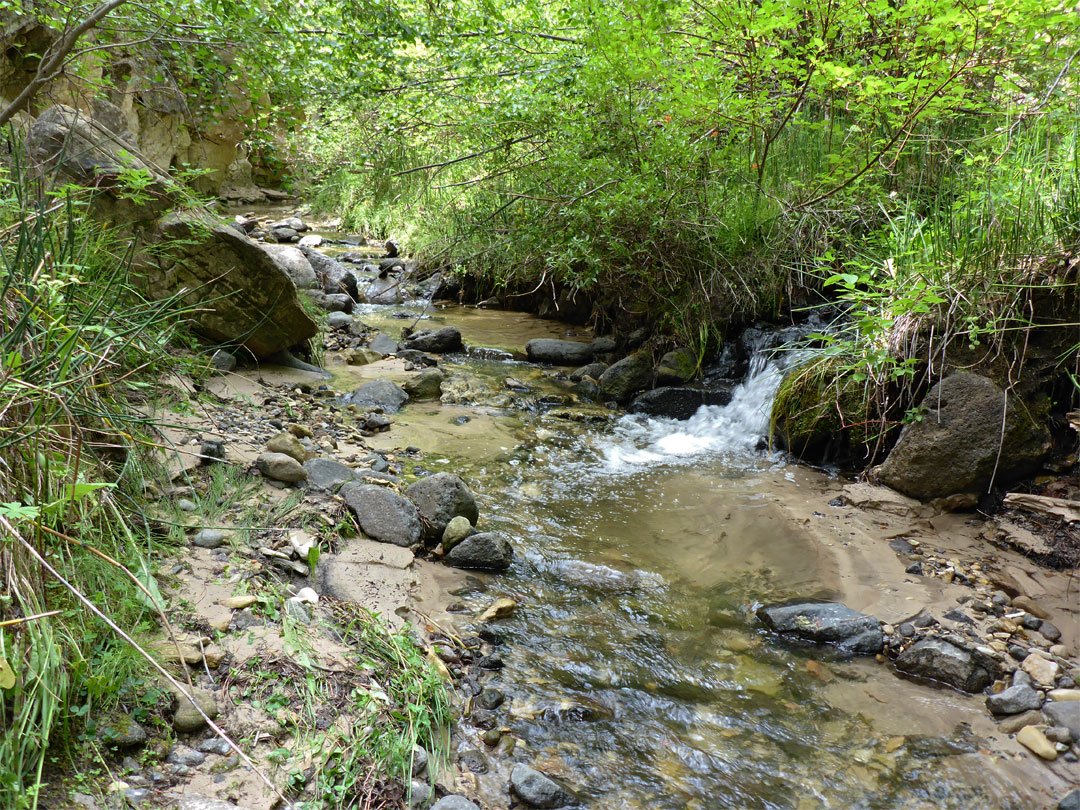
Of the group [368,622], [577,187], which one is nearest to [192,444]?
[368,622]

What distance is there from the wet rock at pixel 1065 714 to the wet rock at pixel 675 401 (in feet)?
12.9

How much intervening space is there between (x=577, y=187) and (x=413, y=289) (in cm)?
588

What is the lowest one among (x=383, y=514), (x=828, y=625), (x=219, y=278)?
(x=828, y=625)

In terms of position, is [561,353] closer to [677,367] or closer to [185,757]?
[677,367]

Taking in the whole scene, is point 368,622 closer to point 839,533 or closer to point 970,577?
point 839,533

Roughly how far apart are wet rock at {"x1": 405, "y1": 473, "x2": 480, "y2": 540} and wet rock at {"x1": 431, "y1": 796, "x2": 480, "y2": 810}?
1760 mm

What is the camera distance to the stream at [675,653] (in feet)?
8.23

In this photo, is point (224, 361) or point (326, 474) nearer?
point (326, 474)

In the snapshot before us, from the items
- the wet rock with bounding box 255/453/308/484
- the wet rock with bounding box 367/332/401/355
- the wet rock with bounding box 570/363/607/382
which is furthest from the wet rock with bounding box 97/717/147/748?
the wet rock with bounding box 367/332/401/355

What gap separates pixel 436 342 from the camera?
27.9 feet

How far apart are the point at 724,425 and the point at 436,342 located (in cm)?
392

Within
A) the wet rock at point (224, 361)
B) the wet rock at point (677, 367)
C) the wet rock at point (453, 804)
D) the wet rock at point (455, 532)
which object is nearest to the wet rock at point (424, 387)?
the wet rock at point (224, 361)

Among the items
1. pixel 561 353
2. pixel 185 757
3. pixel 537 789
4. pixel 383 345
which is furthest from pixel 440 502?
pixel 383 345

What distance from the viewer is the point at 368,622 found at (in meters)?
2.83
